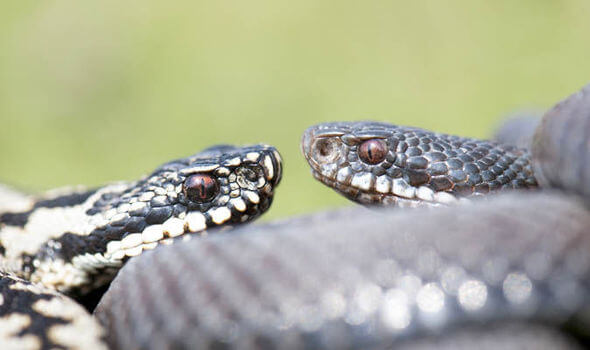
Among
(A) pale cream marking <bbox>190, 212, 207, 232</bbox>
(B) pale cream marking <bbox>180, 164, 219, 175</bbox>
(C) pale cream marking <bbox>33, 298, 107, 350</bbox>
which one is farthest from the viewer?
(B) pale cream marking <bbox>180, 164, 219, 175</bbox>

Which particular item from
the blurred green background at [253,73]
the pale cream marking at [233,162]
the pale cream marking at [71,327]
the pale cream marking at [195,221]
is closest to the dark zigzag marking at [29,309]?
the pale cream marking at [71,327]

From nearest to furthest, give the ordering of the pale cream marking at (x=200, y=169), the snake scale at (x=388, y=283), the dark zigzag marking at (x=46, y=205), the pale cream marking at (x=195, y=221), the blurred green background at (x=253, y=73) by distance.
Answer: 1. the snake scale at (x=388, y=283)
2. the pale cream marking at (x=195, y=221)
3. the pale cream marking at (x=200, y=169)
4. the dark zigzag marking at (x=46, y=205)
5. the blurred green background at (x=253, y=73)

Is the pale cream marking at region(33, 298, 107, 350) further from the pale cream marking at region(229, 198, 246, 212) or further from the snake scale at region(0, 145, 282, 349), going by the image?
the pale cream marking at region(229, 198, 246, 212)

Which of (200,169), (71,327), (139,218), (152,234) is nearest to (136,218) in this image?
(139,218)

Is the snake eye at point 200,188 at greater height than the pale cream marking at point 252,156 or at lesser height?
lesser

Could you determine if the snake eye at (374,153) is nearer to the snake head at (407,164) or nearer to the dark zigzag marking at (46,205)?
the snake head at (407,164)

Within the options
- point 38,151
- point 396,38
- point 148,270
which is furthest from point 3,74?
point 148,270

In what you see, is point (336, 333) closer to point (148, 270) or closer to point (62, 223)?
point (148, 270)

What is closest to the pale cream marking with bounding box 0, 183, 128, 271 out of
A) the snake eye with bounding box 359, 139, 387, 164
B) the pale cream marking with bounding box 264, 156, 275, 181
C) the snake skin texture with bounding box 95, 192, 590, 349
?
the pale cream marking with bounding box 264, 156, 275, 181
